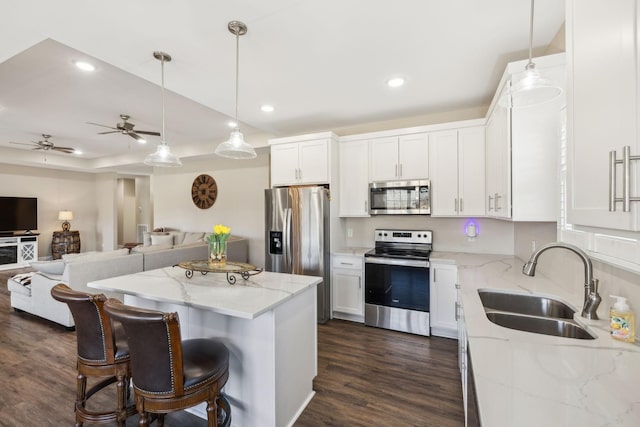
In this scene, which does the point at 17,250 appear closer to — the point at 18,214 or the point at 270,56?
the point at 18,214

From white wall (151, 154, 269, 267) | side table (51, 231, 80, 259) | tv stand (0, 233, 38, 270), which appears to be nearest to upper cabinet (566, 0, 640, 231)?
white wall (151, 154, 269, 267)

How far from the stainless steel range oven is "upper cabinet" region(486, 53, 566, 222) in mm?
Result: 1264

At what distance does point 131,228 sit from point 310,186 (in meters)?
8.23

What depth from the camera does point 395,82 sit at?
9.12ft

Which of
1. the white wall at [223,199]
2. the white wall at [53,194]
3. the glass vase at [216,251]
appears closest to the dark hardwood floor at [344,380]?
the glass vase at [216,251]

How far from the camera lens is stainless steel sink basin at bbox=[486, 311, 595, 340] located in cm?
139

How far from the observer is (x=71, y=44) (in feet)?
6.64

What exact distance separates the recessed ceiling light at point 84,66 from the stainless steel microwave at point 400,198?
3187 millimetres

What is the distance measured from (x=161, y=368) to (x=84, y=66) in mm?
2963

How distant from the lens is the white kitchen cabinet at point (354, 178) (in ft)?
12.2

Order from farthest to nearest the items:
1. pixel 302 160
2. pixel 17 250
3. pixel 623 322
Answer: pixel 17 250 → pixel 302 160 → pixel 623 322

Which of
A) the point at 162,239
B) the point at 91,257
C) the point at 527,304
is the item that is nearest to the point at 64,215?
the point at 162,239

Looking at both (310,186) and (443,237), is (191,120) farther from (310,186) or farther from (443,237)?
(443,237)

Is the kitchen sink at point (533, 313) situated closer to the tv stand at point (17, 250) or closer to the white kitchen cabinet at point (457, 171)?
the white kitchen cabinet at point (457, 171)
